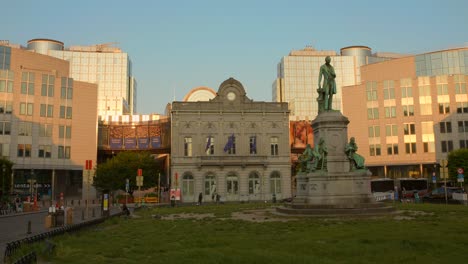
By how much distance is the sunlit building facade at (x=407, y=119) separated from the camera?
260ft

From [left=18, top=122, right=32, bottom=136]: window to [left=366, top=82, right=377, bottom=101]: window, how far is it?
201ft

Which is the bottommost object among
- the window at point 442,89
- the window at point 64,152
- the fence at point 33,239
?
the fence at point 33,239

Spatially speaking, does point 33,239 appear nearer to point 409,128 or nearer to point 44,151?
point 44,151

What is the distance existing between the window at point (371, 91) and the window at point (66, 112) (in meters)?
55.5

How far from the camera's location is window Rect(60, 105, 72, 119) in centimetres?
7575

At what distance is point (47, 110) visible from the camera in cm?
7419

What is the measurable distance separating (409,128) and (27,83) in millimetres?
67723

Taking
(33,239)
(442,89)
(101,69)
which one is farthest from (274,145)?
(101,69)

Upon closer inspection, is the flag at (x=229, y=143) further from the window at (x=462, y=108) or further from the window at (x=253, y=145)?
the window at (x=462, y=108)

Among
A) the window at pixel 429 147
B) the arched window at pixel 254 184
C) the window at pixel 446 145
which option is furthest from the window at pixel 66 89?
the window at pixel 446 145

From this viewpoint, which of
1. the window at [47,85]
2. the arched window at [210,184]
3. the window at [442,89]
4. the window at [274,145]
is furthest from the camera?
the window at [442,89]

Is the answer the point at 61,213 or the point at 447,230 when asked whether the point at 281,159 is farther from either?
the point at 447,230

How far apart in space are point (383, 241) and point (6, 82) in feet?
235

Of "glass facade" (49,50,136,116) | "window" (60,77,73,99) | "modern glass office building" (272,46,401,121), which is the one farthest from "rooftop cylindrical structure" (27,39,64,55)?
"modern glass office building" (272,46,401,121)
